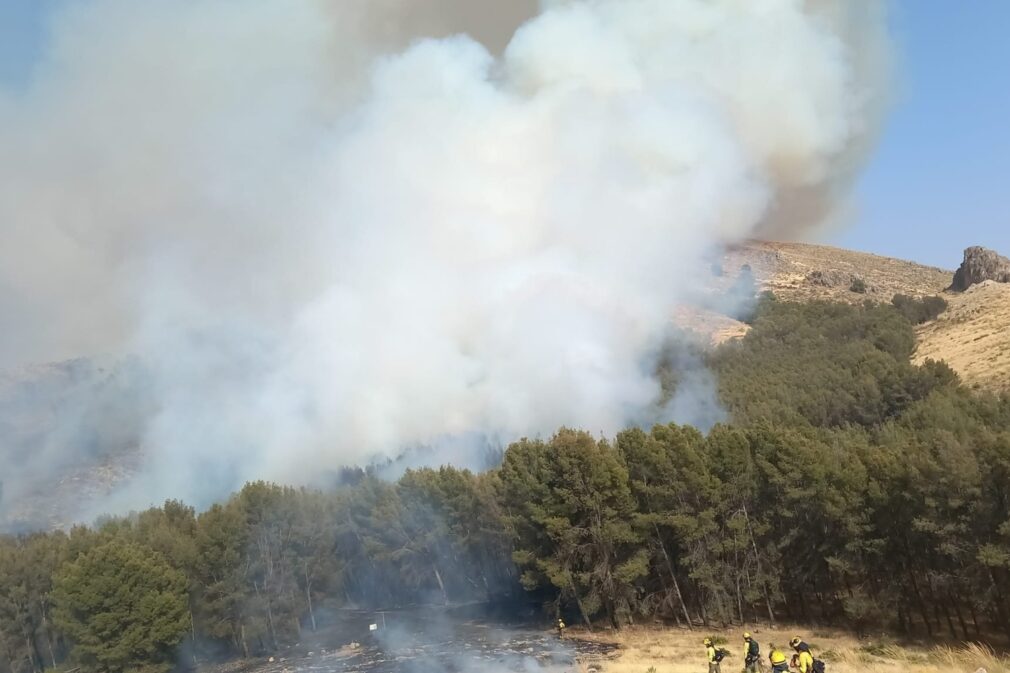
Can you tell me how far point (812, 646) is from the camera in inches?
1558

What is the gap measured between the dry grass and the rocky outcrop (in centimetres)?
11008

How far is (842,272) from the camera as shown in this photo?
174 meters

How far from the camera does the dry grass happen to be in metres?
31.2

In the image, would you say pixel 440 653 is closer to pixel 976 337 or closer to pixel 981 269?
pixel 976 337

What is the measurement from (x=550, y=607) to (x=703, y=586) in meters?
14.1

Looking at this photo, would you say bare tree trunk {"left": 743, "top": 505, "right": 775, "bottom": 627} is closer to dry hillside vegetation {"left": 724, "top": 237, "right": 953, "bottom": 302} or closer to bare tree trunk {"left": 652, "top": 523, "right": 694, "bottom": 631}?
bare tree trunk {"left": 652, "top": 523, "right": 694, "bottom": 631}

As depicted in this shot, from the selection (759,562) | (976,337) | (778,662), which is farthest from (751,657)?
(976,337)

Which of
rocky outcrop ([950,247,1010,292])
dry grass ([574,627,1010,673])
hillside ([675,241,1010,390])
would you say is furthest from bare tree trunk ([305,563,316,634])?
rocky outcrop ([950,247,1010,292])

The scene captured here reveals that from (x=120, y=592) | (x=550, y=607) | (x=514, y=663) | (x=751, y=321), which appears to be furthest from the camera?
(x=751, y=321)

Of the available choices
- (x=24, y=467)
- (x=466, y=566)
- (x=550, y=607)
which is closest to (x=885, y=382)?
(x=550, y=607)

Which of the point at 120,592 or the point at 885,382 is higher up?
the point at 885,382

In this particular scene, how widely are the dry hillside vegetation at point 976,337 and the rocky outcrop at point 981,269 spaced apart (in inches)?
475

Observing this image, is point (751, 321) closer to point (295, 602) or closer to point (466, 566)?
point (466, 566)

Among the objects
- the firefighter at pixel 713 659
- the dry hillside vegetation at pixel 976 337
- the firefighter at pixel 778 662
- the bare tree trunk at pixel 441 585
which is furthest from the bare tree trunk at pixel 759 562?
the dry hillside vegetation at pixel 976 337
